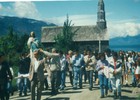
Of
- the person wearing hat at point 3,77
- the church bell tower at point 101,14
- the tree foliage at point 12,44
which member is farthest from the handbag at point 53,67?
the church bell tower at point 101,14

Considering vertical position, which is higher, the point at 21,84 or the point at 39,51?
the point at 39,51

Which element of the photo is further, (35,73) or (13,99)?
(13,99)

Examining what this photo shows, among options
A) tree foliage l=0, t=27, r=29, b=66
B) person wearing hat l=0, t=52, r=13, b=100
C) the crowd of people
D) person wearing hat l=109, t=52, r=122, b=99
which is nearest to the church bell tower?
tree foliage l=0, t=27, r=29, b=66

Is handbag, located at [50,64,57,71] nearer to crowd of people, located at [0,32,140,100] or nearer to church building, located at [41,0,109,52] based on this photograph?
crowd of people, located at [0,32,140,100]

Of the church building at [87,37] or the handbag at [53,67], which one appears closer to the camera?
the handbag at [53,67]

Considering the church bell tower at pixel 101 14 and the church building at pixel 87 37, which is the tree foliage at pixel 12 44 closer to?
the church building at pixel 87 37

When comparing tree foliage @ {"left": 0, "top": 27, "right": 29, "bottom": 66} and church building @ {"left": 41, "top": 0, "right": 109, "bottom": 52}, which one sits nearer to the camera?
tree foliage @ {"left": 0, "top": 27, "right": 29, "bottom": 66}

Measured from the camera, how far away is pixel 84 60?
14586 mm

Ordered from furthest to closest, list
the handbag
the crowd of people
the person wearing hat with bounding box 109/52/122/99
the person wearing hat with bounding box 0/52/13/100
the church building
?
1. the church building
2. the handbag
3. the person wearing hat with bounding box 109/52/122/99
4. the crowd of people
5. the person wearing hat with bounding box 0/52/13/100

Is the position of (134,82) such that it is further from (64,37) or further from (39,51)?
(64,37)

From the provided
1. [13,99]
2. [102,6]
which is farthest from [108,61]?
[102,6]

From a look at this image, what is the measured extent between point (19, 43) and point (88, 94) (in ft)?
121

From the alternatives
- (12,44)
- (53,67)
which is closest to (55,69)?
(53,67)

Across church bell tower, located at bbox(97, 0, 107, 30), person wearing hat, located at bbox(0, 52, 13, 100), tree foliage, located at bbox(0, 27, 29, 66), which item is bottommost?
person wearing hat, located at bbox(0, 52, 13, 100)
